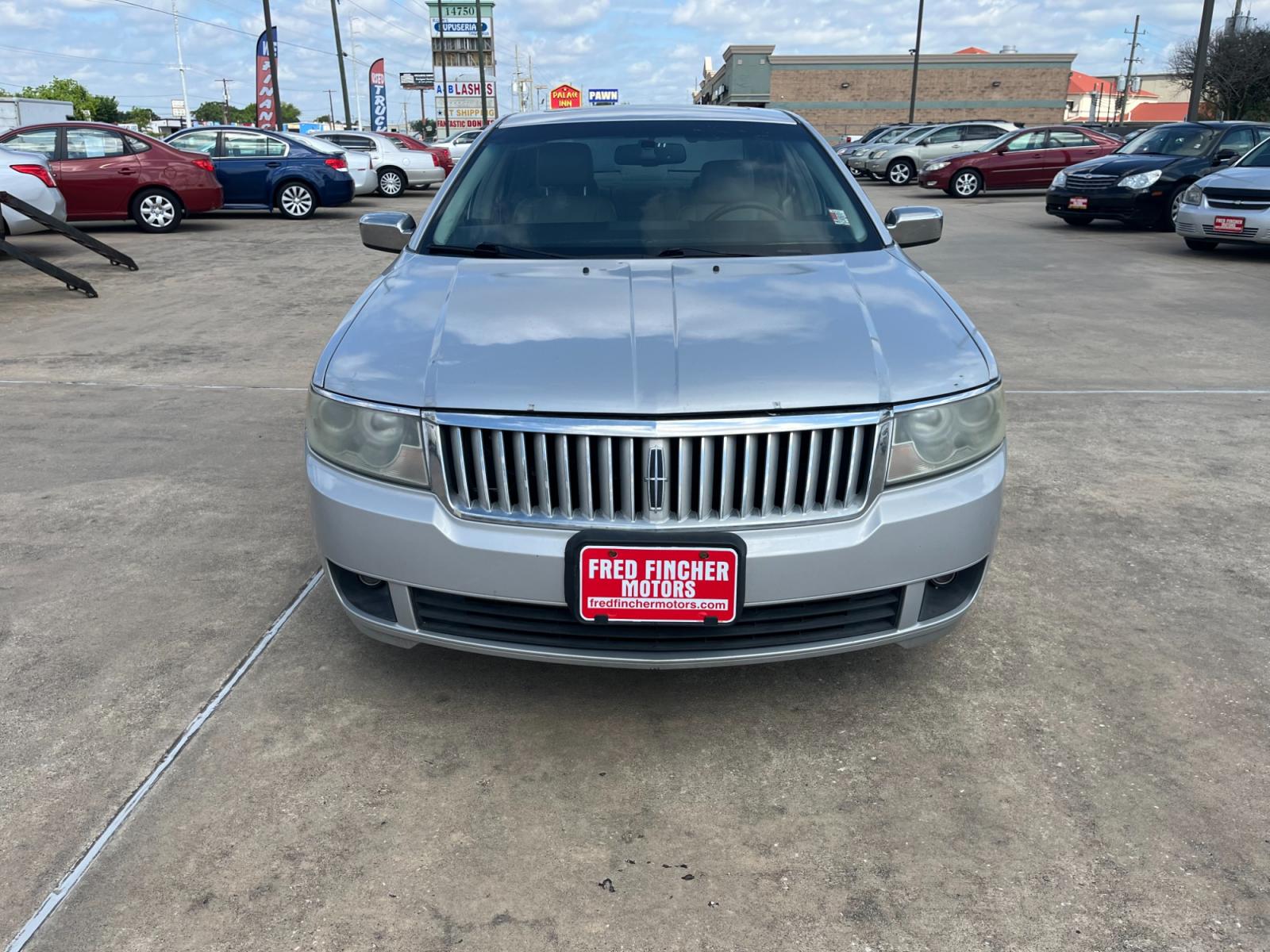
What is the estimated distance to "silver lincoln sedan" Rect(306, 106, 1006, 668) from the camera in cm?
236

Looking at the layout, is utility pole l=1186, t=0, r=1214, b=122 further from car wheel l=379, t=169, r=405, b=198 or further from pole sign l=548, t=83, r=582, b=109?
pole sign l=548, t=83, r=582, b=109

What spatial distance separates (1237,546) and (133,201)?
574 inches

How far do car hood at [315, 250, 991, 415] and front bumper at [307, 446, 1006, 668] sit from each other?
0.85ft

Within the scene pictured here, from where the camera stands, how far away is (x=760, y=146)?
3928 millimetres

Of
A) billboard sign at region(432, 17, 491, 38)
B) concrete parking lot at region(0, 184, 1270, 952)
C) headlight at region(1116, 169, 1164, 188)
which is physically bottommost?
concrete parking lot at region(0, 184, 1270, 952)

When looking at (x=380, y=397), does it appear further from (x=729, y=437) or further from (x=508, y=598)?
(x=729, y=437)

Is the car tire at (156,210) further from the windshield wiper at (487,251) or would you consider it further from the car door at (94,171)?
the windshield wiper at (487,251)

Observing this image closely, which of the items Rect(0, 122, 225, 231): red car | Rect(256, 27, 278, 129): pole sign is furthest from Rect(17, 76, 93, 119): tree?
Rect(0, 122, 225, 231): red car

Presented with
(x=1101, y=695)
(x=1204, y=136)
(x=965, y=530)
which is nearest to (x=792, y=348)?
(x=965, y=530)

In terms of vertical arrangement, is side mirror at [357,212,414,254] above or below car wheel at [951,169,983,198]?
above

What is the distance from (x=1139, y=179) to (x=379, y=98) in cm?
5120

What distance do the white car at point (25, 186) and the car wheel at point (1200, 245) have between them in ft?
41.9

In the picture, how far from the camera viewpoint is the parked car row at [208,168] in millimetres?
13797

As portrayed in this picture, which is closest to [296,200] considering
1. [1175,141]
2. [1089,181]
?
[1089,181]
